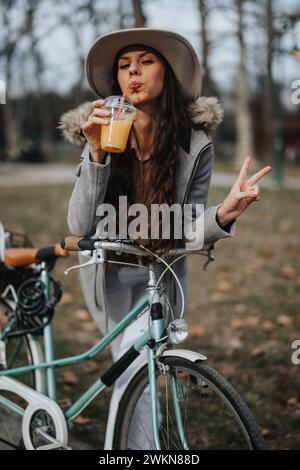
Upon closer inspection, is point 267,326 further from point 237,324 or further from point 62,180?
point 62,180

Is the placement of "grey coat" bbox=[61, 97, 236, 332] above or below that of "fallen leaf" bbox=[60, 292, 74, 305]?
above

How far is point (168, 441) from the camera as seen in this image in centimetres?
216

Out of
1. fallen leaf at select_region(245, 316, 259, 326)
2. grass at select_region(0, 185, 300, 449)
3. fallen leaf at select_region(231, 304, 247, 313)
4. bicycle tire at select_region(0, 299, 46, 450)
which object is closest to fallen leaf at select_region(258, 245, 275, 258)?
grass at select_region(0, 185, 300, 449)

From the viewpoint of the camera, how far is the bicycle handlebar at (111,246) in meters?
2.02

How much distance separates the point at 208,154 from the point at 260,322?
8.26 ft

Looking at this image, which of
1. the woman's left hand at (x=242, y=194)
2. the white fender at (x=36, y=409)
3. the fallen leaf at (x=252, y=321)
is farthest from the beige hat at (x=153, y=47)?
the fallen leaf at (x=252, y=321)

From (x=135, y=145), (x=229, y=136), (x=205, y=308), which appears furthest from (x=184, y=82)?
(x=229, y=136)

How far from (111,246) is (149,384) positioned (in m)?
0.51

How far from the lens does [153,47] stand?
224 cm

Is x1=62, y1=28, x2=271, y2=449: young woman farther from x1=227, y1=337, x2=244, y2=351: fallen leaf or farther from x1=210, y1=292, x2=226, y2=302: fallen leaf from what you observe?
x1=210, y1=292, x2=226, y2=302: fallen leaf

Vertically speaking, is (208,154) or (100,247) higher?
(208,154)

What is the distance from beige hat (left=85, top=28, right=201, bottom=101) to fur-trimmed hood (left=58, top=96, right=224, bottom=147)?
0.21ft

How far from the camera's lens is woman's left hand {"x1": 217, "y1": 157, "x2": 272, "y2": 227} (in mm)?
1957

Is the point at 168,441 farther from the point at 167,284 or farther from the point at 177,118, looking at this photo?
the point at 177,118
